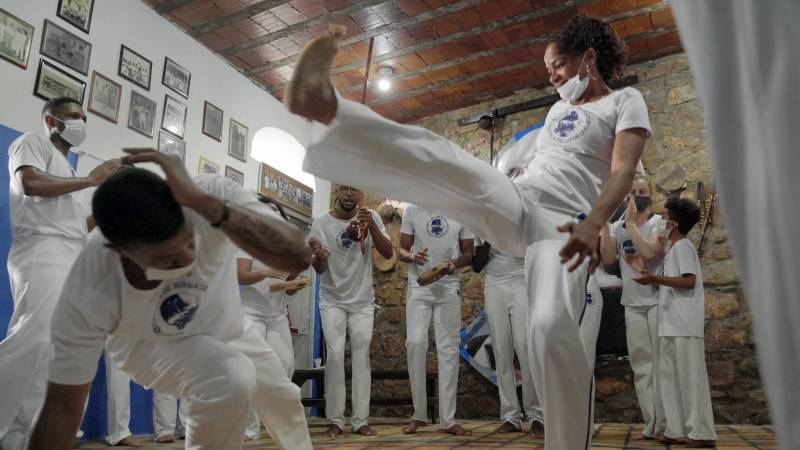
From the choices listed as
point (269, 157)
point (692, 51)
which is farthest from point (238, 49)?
point (692, 51)

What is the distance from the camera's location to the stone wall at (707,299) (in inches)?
212

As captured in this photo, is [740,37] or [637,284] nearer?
[740,37]

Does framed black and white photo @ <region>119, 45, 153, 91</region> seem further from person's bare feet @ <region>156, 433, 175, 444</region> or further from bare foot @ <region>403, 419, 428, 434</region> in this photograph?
bare foot @ <region>403, 419, 428, 434</region>

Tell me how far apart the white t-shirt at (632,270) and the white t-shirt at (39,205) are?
3505mm

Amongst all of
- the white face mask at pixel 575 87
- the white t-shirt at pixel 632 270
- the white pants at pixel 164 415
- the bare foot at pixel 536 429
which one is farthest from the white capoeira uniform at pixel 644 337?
the white pants at pixel 164 415

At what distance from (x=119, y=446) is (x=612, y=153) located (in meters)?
3.77

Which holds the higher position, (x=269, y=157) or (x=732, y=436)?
(x=269, y=157)

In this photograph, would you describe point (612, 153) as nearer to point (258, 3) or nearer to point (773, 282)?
point (773, 282)

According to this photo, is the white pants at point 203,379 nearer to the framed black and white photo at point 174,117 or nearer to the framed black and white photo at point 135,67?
the framed black and white photo at point 135,67

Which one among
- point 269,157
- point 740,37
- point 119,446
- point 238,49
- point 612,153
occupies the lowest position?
point 119,446

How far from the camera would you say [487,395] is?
653 cm

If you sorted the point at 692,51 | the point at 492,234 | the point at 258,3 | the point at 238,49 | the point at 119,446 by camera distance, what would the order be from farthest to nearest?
the point at 238,49
the point at 258,3
the point at 119,446
the point at 492,234
the point at 692,51

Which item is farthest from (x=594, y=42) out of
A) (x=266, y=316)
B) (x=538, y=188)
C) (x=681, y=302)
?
(x=266, y=316)

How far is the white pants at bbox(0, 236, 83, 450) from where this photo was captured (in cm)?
300
